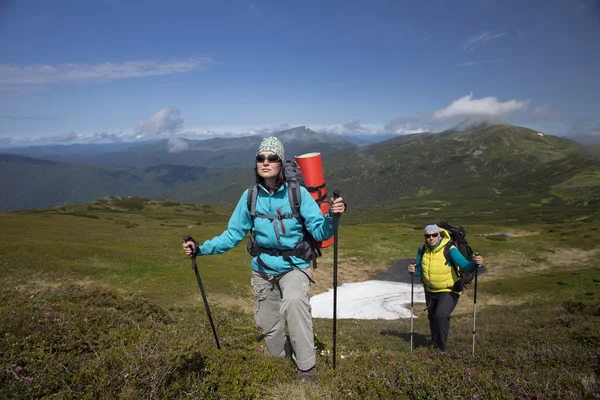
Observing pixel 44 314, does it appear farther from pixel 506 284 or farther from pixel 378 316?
pixel 506 284

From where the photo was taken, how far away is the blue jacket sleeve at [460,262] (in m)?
11.2

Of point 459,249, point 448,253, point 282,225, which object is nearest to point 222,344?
point 282,225

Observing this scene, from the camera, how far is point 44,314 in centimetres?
850

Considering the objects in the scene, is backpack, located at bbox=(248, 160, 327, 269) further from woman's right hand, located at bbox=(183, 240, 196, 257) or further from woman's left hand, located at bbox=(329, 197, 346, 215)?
woman's right hand, located at bbox=(183, 240, 196, 257)

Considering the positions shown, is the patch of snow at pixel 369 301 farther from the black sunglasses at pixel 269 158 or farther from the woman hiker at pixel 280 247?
the black sunglasses at pixel 269 158

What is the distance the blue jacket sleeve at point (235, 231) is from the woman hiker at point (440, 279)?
23.7 feet

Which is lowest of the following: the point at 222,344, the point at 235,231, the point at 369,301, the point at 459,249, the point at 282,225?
the point at 369,301

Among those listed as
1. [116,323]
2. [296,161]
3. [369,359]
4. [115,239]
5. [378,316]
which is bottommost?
[378,316]

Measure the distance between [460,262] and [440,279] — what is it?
954 mm

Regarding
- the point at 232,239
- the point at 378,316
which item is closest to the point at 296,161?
the point at 232,239

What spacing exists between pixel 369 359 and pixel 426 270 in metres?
4.63

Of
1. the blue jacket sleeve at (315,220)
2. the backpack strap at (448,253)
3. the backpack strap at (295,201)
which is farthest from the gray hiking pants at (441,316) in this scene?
the backpack strap at (295,201)

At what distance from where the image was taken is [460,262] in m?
11.4

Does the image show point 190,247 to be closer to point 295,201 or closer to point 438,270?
point 295,201
